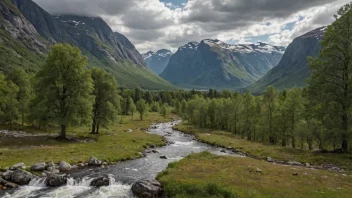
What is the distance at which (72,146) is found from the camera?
54.6 meters

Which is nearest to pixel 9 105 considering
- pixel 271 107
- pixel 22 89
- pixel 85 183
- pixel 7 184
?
pixel 22 89

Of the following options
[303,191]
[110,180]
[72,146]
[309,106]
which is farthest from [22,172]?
[309,106]

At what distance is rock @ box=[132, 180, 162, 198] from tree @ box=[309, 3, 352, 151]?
3254 cm

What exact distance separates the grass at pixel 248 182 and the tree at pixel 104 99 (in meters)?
36.7

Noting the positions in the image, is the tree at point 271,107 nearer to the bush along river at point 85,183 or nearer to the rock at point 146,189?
the bush along river at point 85,183

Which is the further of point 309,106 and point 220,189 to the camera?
point 309,106

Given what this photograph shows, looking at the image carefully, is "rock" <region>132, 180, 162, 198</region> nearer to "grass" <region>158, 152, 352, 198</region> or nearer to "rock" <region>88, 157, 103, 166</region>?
"grass" <region>158, 152, 352, 198</region>

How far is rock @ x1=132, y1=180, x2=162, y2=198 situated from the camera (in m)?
30.0

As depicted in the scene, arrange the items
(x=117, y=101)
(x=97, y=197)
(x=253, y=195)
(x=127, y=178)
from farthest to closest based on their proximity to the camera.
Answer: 1. (x=117, y=101)
2. (x=127, y=178)
3. (x=97, y=197)
4. (x=253, y=195)

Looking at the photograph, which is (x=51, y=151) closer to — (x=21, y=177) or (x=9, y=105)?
(x=21, y=177)

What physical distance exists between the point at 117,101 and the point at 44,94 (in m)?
21.8

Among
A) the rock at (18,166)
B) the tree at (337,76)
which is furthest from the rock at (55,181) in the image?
the tree at (337,76)

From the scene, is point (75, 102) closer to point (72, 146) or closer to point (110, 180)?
point (72, 146)

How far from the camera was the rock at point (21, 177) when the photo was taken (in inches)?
1335
